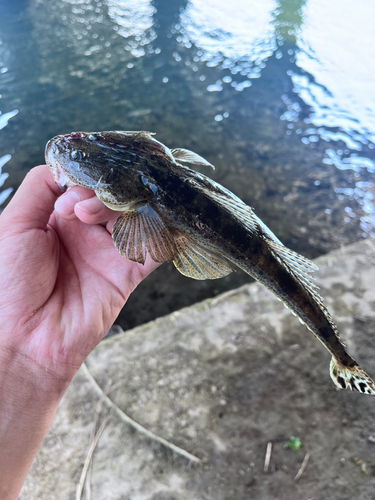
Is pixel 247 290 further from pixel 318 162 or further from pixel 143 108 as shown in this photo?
pixel 143 108

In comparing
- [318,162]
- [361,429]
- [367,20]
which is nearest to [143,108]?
[318,162]

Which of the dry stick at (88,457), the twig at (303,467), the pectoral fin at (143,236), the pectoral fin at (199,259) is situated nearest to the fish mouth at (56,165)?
the pectoral fin at (143,236)

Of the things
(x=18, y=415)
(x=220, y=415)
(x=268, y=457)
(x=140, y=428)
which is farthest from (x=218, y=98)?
(x=18, y=415)

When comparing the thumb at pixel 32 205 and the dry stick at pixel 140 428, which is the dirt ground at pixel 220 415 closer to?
the dry stick at pixel 140 428

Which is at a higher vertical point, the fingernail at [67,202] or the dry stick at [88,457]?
the fingernail at [67,202]

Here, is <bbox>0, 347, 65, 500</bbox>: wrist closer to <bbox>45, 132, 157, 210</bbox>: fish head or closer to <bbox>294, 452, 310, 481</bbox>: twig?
<bbox>45, 132, 157, 210</bbox>: fish head

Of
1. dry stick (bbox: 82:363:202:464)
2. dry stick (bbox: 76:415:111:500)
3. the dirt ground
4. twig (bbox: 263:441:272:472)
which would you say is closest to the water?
the dirt ground

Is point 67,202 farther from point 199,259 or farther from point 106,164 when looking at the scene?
point 199,259
